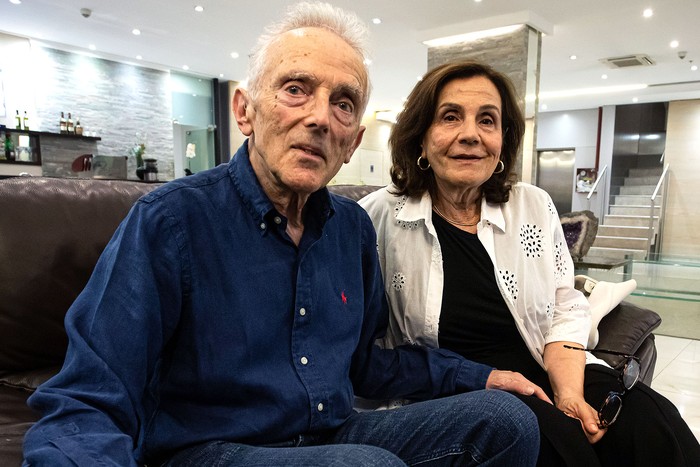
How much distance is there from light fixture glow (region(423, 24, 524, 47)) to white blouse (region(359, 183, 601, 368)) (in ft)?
19.9

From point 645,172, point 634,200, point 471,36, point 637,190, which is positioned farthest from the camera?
point 645,172

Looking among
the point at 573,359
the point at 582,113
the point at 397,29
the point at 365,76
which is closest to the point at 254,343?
the point at 365,76

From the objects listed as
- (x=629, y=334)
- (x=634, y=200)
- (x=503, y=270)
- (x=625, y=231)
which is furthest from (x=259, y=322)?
(x=634, y=200)

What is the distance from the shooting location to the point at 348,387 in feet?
3.68

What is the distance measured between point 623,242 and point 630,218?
95cm

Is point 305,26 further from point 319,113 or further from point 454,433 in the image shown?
point 454,433

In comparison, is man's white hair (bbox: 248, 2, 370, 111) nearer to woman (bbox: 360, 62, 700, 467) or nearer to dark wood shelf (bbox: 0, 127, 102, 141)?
woman (bbox: 360, 62, 700, 467)

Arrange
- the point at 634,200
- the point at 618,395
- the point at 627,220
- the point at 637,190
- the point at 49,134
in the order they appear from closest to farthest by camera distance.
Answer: the point at 618,395 < the point at 49,134 < the point at 627,220 < the point at 634,200 < the point at 637,190

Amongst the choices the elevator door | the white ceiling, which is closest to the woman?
the white ceiling

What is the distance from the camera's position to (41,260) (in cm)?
135

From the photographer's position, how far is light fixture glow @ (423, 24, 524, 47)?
6.94 meters

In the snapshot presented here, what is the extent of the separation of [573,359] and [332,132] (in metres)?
0.98

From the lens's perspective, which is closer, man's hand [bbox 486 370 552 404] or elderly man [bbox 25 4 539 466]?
elderly man [bbox 25 4 539 466]

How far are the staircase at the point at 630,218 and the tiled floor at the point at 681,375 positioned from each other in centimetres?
611
